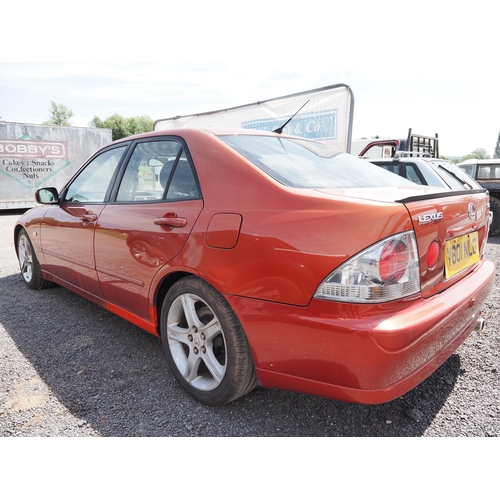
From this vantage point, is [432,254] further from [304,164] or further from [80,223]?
[80,223]

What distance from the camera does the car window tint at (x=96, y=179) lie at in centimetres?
297

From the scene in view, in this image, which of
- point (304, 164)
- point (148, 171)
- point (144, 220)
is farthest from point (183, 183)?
point (304, 164)

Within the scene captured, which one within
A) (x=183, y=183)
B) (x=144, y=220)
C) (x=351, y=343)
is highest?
(x=183, y=183)

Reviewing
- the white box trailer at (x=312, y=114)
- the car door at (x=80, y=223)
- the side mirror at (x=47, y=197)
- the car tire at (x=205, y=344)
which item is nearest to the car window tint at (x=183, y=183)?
the car tire at (x=205, y=344)

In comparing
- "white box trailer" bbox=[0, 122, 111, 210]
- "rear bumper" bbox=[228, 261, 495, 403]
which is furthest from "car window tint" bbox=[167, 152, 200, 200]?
"white box trailer" bbox=[0, 122, 111, 210]

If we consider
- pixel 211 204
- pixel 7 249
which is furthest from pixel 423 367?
pixel 7 249

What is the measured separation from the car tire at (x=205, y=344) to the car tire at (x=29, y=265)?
2.50 metres

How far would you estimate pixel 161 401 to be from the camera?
221 cm

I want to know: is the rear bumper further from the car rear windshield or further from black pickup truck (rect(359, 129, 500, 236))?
black pickup truck (rect(359, 129, 500, 236))

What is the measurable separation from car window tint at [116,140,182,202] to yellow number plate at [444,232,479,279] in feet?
5.22

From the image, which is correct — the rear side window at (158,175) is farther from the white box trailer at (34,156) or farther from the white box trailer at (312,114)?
the white box trailer at (34,156)

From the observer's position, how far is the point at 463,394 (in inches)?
88.6

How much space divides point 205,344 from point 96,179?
5.88 feet

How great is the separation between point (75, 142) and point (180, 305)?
13843 mm
